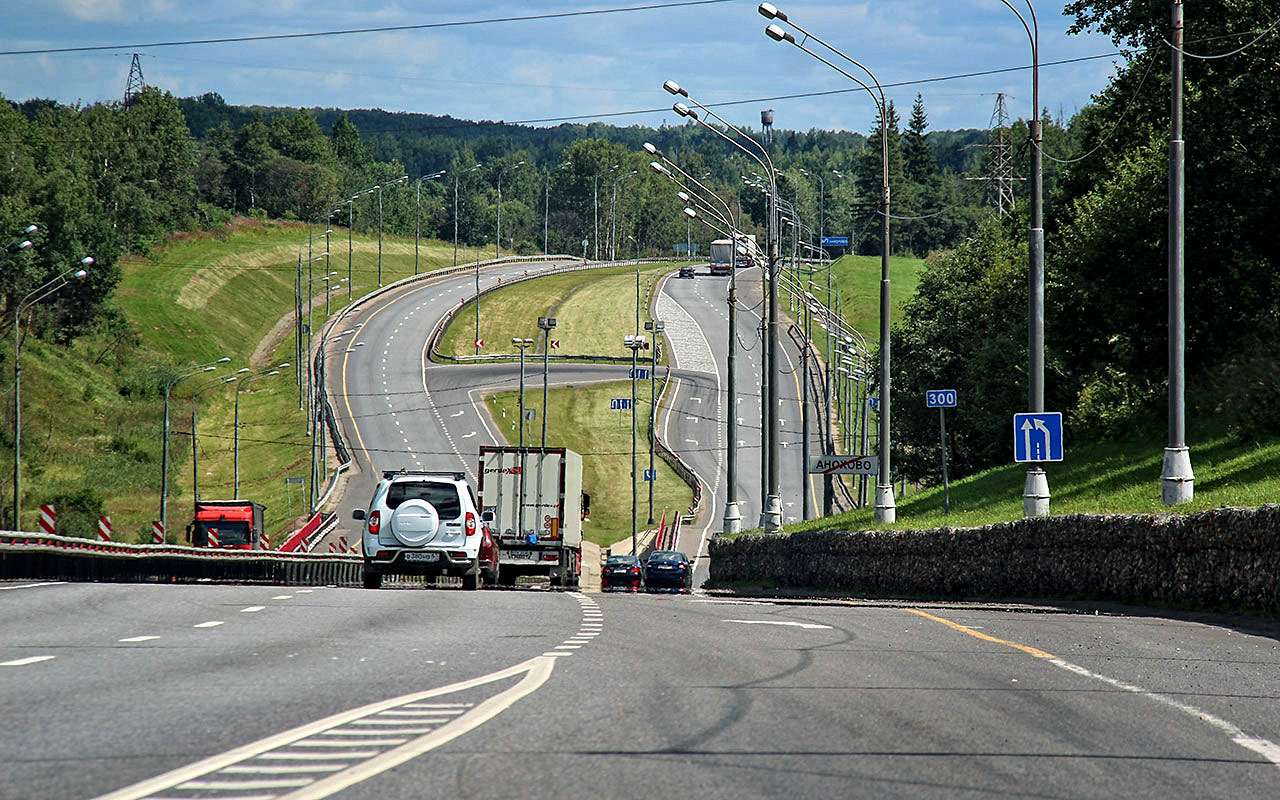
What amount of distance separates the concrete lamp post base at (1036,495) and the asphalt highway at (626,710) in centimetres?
1101

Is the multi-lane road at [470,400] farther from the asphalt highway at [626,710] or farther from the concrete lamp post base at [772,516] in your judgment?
the asphalt highway at [626,710]

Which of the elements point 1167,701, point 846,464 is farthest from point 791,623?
point 846,464

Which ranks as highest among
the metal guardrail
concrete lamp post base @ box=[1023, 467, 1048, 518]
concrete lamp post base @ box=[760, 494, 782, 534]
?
concrete lamp post base @ box=[1023, 467, 1048, 518]

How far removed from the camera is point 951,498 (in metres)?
43.5

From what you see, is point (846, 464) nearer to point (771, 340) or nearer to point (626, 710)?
point (771, 340)

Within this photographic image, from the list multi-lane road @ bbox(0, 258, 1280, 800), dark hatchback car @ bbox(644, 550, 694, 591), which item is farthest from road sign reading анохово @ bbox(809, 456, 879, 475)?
dark hatchback car @ bbox(644, 550, 694, 591)

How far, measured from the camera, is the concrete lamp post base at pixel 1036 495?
28.4m

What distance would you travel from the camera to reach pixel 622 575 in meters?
63.4

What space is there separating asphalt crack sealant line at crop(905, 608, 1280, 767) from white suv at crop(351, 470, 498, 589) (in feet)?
53.0

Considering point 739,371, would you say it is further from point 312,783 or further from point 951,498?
point 312,783

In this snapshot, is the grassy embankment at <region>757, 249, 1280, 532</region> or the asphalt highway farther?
the grassy embankment at <region>757, 249, 1280, 532</region>

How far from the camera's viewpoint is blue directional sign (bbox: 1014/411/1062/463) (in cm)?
2770

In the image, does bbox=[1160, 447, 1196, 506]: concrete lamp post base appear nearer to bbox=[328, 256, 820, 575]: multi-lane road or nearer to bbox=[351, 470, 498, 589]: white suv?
bbox=[351, 470, 498, 589]: white suv

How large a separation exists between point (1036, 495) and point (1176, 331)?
459 cm
